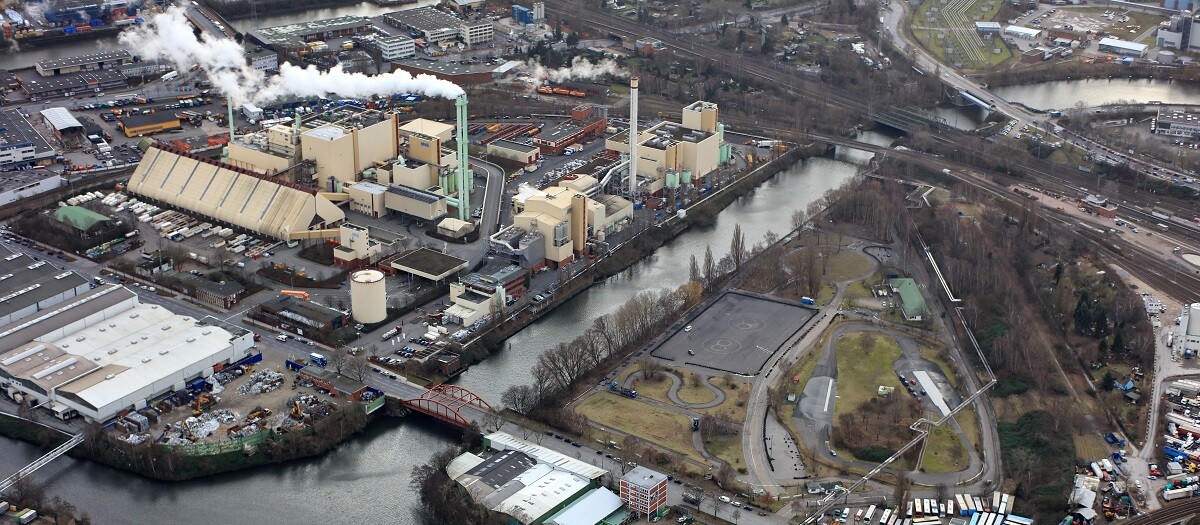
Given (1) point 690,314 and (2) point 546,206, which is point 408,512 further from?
(2) point 546,206

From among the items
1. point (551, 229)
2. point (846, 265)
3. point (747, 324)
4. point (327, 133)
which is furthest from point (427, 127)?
point (747, 324)

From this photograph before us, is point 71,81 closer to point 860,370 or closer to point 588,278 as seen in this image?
point 588,278

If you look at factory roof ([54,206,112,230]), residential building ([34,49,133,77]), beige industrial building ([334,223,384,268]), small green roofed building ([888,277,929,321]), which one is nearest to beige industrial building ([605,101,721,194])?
small green roofed building ([888,277,929,321])

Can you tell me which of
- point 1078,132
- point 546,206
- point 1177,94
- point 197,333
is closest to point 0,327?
point 197,333

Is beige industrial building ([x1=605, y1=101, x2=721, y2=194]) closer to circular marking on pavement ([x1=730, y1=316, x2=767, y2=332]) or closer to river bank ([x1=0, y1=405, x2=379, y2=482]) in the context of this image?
circular marking on pavement ([x1=730, y1=316, x2=767, y2=332])

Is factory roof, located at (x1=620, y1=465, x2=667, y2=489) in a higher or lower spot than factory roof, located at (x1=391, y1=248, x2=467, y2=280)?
lower

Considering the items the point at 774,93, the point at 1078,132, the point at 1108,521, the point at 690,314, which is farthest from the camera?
the point at 774,93
